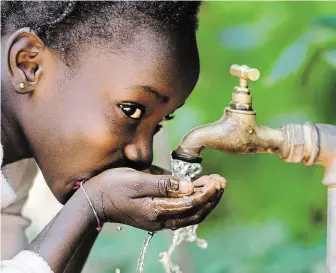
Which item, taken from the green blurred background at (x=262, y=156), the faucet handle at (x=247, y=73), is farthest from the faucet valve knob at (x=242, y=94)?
the green blurred background at (x=262, y=156)

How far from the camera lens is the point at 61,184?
1.00 metres

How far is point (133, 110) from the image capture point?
37.4 inches

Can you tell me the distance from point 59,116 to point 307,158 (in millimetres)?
391

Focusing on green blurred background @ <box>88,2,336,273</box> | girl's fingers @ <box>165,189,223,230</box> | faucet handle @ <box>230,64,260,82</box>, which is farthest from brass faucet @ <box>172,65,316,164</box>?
green blurred background @ <box>88,2,336,273</box>

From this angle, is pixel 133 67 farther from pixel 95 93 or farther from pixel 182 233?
pixel 182 233

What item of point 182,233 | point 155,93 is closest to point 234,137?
point 155,93

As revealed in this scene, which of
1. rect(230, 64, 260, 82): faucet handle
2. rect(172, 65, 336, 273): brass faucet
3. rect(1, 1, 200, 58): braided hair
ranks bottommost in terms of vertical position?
rect(172, 65, 336, 273): brass faucet

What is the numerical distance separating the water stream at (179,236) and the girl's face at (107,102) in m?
0.05

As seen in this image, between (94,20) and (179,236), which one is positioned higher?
(94,20)

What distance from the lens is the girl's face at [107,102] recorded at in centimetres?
94

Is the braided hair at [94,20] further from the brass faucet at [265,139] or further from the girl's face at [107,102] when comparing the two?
the brass faucet at [265,139]

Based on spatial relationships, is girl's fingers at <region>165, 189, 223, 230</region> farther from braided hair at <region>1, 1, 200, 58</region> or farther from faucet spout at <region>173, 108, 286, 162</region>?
braided hair at <region>1, 1, 200, 58</region>

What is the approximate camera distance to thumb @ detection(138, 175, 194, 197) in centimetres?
85

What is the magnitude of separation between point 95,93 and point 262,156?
49 centimetres
